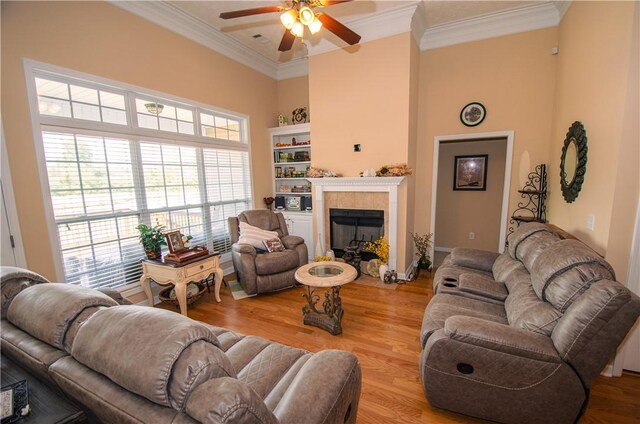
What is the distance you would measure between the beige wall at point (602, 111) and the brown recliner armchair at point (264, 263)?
9.93 feet

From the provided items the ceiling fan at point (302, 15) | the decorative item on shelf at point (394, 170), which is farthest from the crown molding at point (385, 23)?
the decorative item on shelf at point (394, 170)

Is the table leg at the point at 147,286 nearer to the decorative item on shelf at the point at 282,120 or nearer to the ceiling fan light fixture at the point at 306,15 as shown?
the ceiling fan light fixture at the point at 306,15

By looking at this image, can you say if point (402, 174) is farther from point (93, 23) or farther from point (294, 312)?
point (93, 23)

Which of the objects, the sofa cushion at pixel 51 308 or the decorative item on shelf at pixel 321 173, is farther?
the decorative item on shelf at pixel 321 173

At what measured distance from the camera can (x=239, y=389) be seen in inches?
29.8

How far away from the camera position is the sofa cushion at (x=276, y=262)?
3486mm

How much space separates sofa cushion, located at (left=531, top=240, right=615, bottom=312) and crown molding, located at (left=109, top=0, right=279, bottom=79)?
4505 mm

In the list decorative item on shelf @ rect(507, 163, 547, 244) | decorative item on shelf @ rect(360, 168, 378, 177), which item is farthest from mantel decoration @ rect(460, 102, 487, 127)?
decorative item on shelf @ rect(360, 168, 378, 177)

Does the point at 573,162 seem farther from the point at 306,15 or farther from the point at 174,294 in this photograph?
the point at 174,294

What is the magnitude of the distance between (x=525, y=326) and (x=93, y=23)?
14.6 feet

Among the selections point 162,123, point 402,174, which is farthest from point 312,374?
point 162,123

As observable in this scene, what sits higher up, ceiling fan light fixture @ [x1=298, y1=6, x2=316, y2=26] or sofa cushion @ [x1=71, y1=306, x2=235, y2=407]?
ceiling fan light fixture @ [x1=298, y1=6, x2=316, y2=26]

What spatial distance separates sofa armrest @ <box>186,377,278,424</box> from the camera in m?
0.71

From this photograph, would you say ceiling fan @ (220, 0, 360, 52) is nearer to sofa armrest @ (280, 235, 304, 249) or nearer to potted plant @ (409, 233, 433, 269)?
sofa armrest @ (280, 235, 304, 249)
